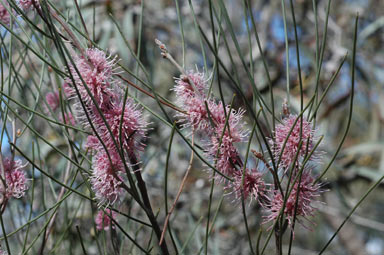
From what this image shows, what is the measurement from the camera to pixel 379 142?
1.78 metres

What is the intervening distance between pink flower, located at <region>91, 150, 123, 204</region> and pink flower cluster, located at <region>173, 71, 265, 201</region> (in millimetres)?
83

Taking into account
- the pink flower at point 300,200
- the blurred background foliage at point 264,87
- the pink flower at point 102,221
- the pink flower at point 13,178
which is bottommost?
the pink flower at point 102,221

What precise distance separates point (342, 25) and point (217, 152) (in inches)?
88.2

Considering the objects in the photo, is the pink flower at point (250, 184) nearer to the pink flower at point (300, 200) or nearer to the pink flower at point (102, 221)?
the pink flower at point (300, 200)

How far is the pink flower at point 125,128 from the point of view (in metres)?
0.44

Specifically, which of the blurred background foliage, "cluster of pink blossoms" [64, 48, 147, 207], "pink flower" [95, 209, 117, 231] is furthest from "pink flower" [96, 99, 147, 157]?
the blurred background foliage

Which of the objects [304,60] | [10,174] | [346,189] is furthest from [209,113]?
[304,60]

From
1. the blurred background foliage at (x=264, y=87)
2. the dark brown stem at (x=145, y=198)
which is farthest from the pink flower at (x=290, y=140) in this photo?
the blurred background foliage at (x=264, y=87)

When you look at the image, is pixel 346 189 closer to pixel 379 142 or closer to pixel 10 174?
pixel 379 142

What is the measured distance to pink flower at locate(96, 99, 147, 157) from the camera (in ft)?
1.45

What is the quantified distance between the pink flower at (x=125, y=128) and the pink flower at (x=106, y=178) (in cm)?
2

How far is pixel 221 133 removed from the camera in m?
0.46

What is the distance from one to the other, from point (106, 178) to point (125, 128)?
0.17 feet

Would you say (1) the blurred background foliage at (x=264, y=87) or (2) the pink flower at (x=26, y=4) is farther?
(1) the blurred background foliage at (x=264, y=87)
